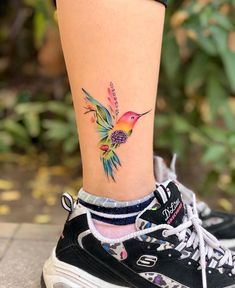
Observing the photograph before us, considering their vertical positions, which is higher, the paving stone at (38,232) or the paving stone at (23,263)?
the paving stone at (23,263)

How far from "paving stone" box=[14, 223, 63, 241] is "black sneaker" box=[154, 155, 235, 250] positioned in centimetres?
38

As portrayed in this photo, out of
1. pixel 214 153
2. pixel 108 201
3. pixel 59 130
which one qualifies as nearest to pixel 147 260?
pixel 108 201

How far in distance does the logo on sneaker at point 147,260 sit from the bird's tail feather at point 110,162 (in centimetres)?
16

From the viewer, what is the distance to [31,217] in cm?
202

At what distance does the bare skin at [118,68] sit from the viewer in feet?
3.66

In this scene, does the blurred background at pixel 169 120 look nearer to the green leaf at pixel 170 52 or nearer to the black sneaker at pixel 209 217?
the green leaf at pixel 170 52

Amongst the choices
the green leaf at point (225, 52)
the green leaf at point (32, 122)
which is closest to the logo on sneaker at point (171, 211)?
the green leaf at point (225, 52)

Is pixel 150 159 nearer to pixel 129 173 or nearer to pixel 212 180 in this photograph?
pixel 129 173

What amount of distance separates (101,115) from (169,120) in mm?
1014

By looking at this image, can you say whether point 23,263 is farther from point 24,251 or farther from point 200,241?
point 200,241

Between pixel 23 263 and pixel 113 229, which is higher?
pixel 113 229

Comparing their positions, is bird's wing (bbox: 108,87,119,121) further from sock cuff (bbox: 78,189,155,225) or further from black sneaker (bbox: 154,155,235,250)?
black sneaker (bbox: 154,155,235,250)

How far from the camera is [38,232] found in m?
1.65

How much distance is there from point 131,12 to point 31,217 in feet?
3.49
